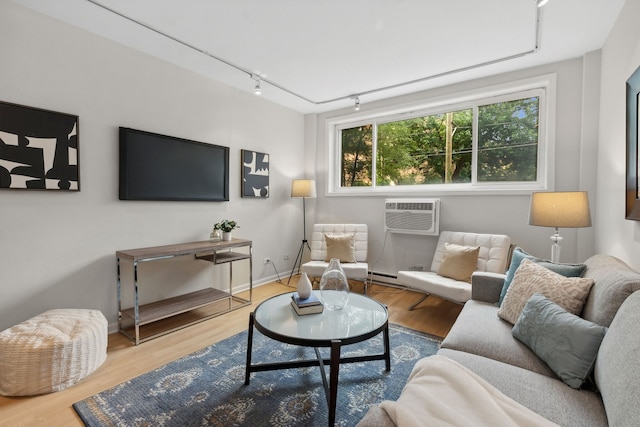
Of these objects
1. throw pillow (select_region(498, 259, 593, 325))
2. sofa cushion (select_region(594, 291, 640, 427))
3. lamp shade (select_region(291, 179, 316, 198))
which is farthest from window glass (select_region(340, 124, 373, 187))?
sofa cushion (select_region(594, 291, 640, 427))

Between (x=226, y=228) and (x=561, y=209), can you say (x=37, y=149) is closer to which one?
(x=226, y=228)

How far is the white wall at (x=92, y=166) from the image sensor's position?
7.12 ft

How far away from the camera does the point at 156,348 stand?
237cm

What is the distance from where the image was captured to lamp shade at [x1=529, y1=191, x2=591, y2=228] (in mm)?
2197

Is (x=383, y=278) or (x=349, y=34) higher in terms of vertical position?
(x=349, y=34)

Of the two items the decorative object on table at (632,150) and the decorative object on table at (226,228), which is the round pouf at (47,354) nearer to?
the decorative object on table at (226,228)

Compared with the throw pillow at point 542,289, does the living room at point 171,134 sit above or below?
above

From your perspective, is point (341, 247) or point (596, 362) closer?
point (596, 362)

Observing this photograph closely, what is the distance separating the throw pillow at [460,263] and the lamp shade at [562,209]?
732 millimetres

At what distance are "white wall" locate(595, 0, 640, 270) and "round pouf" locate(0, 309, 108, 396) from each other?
3.41 meters

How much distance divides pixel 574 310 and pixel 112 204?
10.9ft

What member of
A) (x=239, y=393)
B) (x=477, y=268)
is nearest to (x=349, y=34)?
(x=477, y=268)

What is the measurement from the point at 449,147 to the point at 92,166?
146 inches

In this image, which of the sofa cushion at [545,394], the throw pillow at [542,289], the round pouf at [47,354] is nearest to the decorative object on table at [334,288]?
the sofa cushion at [545,394]
